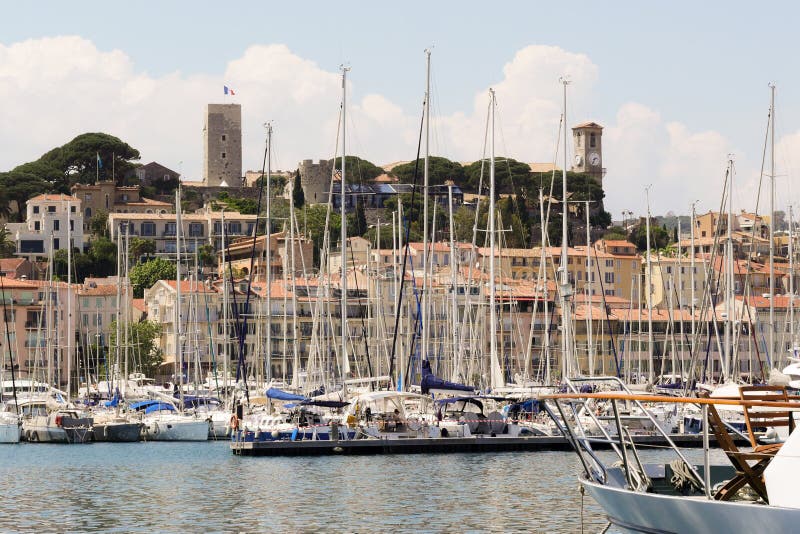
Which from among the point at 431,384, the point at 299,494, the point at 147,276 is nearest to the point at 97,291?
the point at 147,276

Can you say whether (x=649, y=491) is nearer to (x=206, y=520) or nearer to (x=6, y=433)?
(x=206, y=520)

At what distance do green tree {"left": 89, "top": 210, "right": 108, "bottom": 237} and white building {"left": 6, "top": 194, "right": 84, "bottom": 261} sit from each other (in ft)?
10.2

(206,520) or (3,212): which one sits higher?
(3,212)

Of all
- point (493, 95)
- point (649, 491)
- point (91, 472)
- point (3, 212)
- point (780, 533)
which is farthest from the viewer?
point (3, 212)

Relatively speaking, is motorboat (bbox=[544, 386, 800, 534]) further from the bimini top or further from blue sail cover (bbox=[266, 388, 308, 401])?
the bimini top

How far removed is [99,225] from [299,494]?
441ft

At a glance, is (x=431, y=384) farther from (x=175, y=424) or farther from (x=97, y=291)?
(x=97, y=291)

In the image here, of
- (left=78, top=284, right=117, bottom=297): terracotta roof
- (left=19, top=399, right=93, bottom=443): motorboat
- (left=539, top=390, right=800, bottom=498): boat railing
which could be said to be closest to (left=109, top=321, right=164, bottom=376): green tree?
(left=78, top=284, right=117, bottom=297): terracotta roof

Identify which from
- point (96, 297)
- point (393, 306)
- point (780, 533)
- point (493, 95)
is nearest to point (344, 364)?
point (493, 95)

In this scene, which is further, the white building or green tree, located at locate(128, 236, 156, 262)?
the white building

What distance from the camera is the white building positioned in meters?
160

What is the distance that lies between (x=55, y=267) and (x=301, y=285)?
43284 millimetres

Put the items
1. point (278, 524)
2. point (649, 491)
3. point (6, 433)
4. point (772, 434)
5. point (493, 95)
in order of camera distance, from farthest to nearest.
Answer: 1. point (6, 433)
2. point (493, 95)
3. point (772, 434)
4. point (278, 524)
5. point (649, 491)

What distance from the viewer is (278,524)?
107 feet
